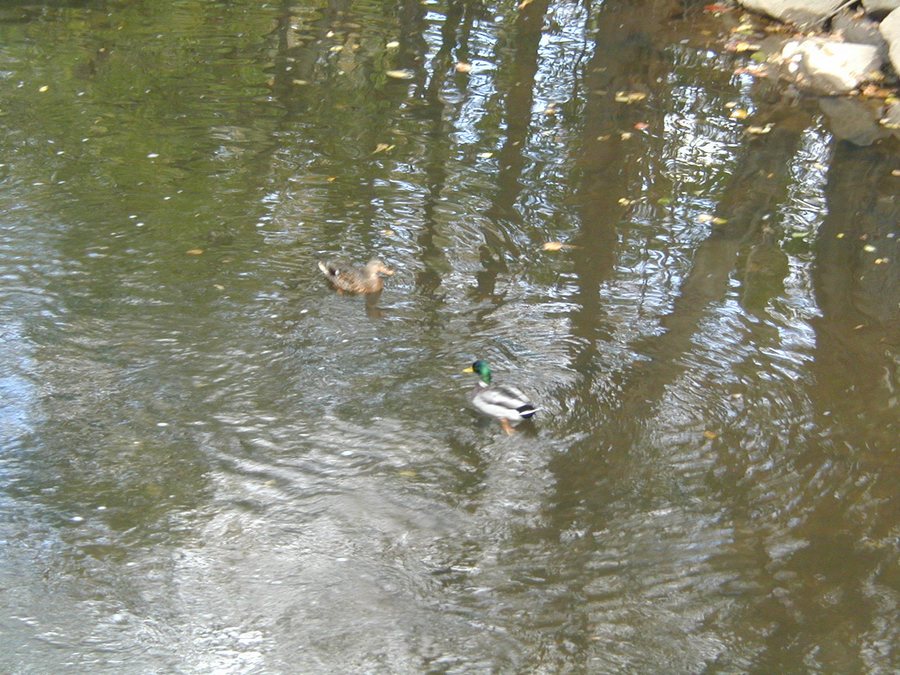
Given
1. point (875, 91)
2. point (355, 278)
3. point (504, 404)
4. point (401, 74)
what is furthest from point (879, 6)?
point (504, 404)

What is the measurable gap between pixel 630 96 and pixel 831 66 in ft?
8.29

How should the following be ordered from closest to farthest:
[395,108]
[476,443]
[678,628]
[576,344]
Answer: [678,628], [476,443], [576,344], [395,108]

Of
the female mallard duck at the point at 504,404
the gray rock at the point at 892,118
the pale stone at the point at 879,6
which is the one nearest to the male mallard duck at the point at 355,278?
the female mallard duck at the point at 504,404

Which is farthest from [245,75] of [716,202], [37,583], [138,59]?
[37,583]

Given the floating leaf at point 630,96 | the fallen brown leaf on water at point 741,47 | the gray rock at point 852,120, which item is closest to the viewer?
the gray rock at point 852,120

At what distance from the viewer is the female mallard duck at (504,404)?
623cm

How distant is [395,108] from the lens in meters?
11.3

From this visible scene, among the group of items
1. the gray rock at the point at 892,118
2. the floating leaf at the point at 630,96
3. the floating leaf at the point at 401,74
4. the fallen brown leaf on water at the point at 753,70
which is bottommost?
the floating leaf at the point at 401,74

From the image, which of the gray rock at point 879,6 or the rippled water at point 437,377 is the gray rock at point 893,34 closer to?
the gray rock at point 879,6

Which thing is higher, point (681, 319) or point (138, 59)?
point (138, 59)

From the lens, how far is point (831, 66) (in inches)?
483

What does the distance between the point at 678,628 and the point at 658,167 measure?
5931 mm

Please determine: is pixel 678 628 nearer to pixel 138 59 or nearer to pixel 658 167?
pixel 658 167

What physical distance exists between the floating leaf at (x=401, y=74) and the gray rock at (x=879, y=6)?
5708mm
